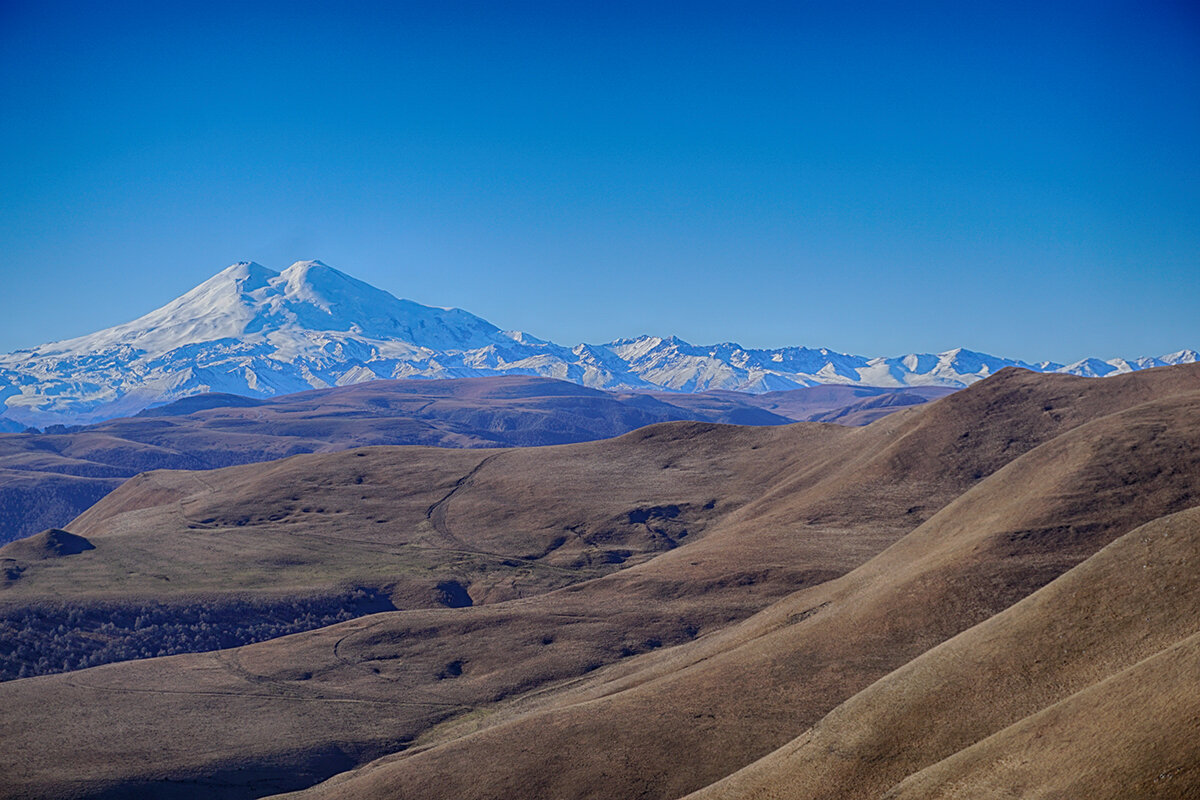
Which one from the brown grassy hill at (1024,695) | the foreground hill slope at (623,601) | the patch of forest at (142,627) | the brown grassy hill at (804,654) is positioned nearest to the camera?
the brown grassy hill at (1024,695)

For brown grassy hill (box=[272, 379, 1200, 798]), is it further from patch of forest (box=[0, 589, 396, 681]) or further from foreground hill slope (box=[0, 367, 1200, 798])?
patch of forest (box=[0, 589, 396, 681])

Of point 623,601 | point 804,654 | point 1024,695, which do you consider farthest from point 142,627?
point 1024,695

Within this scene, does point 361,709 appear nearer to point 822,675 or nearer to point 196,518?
point 822,675

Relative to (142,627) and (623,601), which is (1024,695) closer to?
(623,601)

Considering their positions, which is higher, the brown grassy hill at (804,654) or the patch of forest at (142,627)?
the brown grassy hill at (804,654)

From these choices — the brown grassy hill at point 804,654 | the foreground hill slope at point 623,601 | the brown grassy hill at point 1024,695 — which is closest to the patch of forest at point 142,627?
the foreground hill slope at point 623,601

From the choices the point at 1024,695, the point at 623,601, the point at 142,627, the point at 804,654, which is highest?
the point at 1024,695

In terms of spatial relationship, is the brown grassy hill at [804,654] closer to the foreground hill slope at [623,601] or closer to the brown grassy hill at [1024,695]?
the foreground hill slope at [623,601]

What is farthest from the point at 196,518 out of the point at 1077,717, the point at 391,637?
the point at 1077,717
